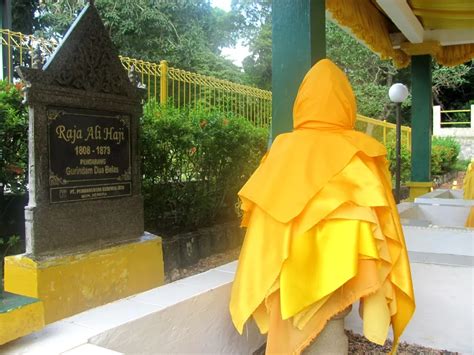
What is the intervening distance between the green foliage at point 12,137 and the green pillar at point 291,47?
6.38 ft

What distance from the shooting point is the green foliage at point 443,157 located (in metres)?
13.8

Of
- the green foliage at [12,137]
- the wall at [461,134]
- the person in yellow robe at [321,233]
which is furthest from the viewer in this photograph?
the wall at [461,134]

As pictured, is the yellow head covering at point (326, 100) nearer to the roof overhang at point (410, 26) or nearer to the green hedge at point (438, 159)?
the roof overhang at point (410, 26)

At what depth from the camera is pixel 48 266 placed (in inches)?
108

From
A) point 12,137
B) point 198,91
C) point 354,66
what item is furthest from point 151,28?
point 12,137

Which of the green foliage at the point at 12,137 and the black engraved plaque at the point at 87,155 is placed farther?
the green foliage at the point at 12,137

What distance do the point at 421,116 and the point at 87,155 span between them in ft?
17.0

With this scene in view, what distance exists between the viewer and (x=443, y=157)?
15.2 metres

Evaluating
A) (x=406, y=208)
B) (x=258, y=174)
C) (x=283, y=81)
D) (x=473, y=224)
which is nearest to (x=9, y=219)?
(x=283, y=81)

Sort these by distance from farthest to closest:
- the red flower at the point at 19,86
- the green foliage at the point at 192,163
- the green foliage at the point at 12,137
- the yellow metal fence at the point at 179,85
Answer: the green foliage at the point at 192,163 < the yellow metal fence at the point at 179,85 < the red flower at the point at 19,86 < the green foliage at the point at 12,137

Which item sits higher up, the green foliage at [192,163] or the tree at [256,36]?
the tree at [256,36]

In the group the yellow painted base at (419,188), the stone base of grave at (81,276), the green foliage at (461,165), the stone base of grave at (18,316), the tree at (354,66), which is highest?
the tree at (354,66)

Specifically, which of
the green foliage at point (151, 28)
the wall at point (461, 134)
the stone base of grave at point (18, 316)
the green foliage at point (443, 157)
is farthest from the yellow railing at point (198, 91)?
the wall at point (461, 134)

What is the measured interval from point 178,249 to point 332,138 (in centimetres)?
322
